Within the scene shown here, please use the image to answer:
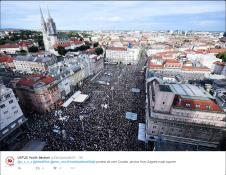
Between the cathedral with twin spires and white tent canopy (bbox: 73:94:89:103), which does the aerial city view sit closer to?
white tent canopy (bbox: 73:94:89:103)

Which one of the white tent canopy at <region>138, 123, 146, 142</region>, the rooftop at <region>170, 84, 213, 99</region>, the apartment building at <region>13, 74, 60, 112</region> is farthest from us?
the apartment building at <region>13, 74, 60, 112</region>

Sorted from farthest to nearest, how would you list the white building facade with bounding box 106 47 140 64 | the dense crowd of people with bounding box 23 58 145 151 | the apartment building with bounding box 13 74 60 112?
1. the white building facade with bounding box 106 47 140 64
2. the apartment building with bounding box 13 74 60 112
3. the dense crowd of people with bounding box 23 58 145 151

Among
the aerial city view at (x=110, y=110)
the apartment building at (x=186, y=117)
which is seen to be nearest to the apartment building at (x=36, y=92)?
the aerial city view at (x=110, y=110)

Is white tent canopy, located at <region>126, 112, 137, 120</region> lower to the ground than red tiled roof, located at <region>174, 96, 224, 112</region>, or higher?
lower

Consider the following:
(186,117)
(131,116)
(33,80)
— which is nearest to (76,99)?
(33,80)

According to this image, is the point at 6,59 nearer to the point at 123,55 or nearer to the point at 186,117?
the point at 123,55

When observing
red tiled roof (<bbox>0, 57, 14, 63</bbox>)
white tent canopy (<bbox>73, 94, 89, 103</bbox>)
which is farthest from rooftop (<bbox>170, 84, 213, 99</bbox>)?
red tiled roof (<bbox>0, 57, 14, 63</bbox>)

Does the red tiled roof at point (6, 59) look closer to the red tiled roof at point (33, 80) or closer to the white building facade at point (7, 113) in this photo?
the red tiled roof at point (33, 80)
